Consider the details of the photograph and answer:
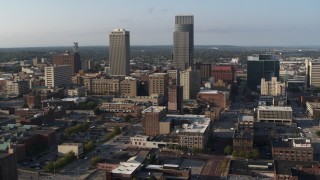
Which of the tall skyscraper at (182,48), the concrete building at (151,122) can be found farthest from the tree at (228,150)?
the tall skyscraper at (182,48)

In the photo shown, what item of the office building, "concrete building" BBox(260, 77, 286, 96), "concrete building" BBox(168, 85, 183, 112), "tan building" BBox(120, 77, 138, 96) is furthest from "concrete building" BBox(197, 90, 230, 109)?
the office building

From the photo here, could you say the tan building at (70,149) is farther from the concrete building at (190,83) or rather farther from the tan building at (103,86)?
the tan building at (103,86)

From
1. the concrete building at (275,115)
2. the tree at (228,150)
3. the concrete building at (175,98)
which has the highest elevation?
the concrete building at (175,98)

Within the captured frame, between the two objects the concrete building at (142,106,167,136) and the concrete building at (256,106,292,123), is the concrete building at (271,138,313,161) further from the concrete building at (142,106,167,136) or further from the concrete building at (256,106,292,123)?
the concrete building at (256,106,292,123)

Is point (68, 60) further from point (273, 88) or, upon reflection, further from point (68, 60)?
point (273, 88)

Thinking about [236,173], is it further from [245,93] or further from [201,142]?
[245,93]
